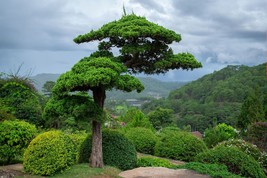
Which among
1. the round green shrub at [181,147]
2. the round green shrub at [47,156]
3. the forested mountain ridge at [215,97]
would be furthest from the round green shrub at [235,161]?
the forested mountain ridge at [215,97]

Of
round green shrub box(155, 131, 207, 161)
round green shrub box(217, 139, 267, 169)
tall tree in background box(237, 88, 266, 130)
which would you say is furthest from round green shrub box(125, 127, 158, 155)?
tall tree in background box(237, 88, 266, 130)

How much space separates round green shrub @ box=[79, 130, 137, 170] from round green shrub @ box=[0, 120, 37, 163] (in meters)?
1.86

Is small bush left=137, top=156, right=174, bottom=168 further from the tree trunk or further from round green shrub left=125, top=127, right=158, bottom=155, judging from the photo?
round green shrub left=125, top=127, right=158, bottom=155

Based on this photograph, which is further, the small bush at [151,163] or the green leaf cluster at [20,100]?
the green leaf cluster at [20,100]

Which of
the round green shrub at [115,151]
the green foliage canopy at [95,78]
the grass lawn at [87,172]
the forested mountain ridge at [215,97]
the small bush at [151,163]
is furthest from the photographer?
the forested mountain ridge at [215,97]

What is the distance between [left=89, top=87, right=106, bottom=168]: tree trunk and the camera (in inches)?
466

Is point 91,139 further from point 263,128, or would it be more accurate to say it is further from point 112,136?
point 263,128

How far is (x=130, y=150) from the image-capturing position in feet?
41.8

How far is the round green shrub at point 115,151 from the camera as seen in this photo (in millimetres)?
12430

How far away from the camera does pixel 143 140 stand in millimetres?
17438

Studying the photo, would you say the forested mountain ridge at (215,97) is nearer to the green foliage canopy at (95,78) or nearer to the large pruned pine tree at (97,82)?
the large pruned pine tree at (97,82)

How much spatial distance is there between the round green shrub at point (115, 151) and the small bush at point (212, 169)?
165 cm

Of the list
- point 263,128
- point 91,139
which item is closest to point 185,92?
point 263,128

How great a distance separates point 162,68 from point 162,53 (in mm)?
512
